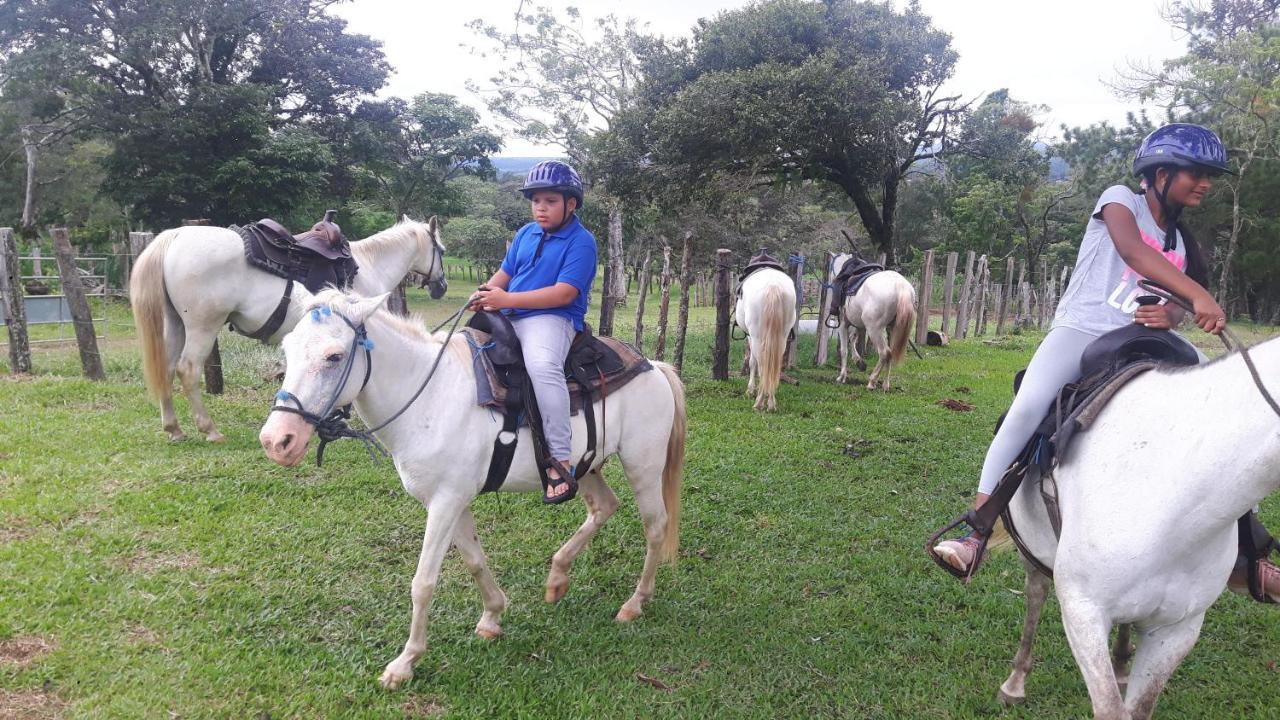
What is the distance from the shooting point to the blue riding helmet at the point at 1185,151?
2.19 meters

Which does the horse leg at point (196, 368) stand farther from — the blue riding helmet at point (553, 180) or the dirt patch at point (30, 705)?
the blue riding helmet at point (553, 180)

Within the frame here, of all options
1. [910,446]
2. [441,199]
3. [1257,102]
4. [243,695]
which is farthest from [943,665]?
[441,199]

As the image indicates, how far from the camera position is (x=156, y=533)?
4.06 m

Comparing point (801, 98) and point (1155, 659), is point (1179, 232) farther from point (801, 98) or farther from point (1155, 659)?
point (801, 98)

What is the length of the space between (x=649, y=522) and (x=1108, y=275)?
7.67ft

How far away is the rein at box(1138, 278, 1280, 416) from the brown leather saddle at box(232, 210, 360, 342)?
562 cm

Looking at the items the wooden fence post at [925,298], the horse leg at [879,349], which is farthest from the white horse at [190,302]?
the wooden fence post at [925,298]

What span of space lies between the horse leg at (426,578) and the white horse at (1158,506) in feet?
7.44

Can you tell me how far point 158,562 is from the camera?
3.74 metres

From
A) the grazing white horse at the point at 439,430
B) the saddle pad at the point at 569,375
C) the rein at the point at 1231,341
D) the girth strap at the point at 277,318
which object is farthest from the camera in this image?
the girth strap at the point at 277,318

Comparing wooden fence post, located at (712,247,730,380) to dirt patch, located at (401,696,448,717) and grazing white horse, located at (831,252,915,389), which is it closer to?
grazing white horse, located at (831,252,915,389)

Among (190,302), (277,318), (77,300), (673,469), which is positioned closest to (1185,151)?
(673,469)

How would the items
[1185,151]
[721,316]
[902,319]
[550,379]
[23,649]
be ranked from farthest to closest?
[721,316] → [902,319] → [550,379] → [23,649] → [1185,151]

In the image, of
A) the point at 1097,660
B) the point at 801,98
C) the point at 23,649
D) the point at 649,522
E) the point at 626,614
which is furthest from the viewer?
the point at 801,98
